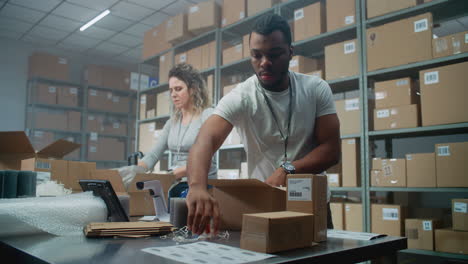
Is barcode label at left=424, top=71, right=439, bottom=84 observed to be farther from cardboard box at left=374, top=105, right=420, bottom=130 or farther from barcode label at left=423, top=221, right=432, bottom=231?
barcode label at left=423, top=221, right=432, bottom=231

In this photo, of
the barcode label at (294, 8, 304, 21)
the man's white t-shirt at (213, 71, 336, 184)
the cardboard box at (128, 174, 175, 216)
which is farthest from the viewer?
the barcode label at (294, 8, 304, 21)

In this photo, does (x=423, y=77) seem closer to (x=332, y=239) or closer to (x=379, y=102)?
(x=379, y=102)

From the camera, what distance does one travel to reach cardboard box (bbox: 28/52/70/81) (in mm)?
5684

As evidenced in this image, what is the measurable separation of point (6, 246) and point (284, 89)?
990mm

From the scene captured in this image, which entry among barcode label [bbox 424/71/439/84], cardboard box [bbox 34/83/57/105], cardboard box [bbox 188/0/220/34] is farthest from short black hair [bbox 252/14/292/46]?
cardboard box [bbox 34/83/57/105]

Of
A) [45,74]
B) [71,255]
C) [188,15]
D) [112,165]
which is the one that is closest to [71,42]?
[45,74]

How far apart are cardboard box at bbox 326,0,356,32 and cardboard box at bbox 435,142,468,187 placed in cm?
109

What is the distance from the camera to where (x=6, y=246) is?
88 cm

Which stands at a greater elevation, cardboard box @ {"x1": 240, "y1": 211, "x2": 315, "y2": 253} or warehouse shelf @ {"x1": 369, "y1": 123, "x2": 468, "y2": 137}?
warehouse shelf @ {"x1": 369, "y1": 123, "x2": 468, "y2": 137}

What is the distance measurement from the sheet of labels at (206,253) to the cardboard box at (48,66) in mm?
5686

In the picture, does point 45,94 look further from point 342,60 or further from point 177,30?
point 342,60

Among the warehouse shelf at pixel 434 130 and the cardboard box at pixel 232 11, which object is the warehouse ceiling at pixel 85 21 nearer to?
the cardboard box at pixel 232 11

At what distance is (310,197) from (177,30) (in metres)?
3.60

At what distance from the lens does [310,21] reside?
301 centimetres
